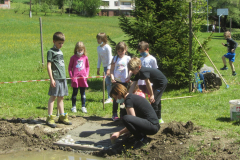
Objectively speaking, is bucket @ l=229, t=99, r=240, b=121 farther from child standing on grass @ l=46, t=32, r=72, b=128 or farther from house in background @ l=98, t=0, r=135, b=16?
house in background @ l=98, t=0, r=135, b=16

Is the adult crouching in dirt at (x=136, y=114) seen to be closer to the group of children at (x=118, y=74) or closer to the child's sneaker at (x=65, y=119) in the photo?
the group of children at (x=118, y=74)

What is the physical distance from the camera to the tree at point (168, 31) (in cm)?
928

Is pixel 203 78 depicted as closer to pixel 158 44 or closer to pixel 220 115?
pixel 158 44

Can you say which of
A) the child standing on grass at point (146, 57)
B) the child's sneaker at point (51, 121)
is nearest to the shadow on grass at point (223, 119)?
the child standing on grass at point (146, 57)

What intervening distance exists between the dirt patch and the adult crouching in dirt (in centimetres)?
26

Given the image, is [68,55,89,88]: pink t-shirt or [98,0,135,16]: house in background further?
[98,0,135,16]: house in background

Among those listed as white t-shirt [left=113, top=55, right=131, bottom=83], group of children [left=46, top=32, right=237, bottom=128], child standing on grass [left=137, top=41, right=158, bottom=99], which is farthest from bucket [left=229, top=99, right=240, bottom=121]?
white t-shirt [left=113, top=55, right=131, bottom=83]

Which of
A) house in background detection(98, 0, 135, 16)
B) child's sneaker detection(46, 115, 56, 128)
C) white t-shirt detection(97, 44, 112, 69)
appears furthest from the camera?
house in background detection(98, 0, 135, 16)

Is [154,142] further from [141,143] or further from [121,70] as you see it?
[121,70]

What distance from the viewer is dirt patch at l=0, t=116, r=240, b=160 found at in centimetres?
487

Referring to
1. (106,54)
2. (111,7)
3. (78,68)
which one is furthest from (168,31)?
(111,7)

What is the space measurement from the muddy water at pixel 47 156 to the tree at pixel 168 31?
480 cm

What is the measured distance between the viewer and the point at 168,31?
934 cm

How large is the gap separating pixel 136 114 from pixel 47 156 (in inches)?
69.1
